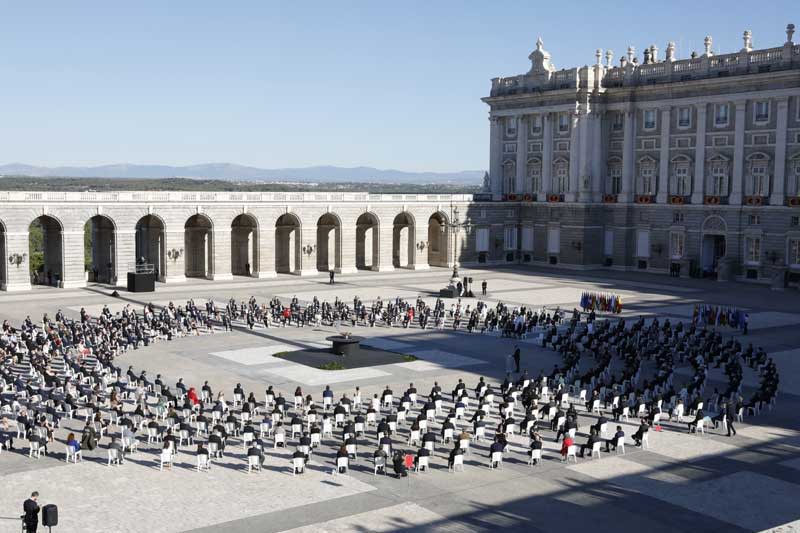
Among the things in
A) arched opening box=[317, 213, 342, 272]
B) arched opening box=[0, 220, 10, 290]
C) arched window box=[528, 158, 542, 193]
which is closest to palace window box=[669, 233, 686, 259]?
arched window box=[528, 158, 542, 193]

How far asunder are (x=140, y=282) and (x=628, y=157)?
44.6 metres

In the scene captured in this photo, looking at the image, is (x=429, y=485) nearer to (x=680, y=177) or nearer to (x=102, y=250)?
(x=102, y=250)

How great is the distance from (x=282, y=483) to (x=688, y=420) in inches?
572

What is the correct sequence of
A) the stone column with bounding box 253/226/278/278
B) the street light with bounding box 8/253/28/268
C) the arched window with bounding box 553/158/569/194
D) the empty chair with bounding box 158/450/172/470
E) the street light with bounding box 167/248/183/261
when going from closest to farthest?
the empty chair with bounding box 158/450/172/470, the street light with bounding box 8/253/28/268, the street light with bounding box 167/248/183/261, the stone column with bounding box 253/226/278/278, the arched window with bounding box 553/158/569/194

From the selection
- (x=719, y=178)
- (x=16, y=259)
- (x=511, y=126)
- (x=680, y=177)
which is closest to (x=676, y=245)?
(x=680, y=177)

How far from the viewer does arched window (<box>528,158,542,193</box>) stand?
8744 cm

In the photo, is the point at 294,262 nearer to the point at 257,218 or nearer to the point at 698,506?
the point at 257,218

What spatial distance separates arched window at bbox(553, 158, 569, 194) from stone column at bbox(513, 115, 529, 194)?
383cm

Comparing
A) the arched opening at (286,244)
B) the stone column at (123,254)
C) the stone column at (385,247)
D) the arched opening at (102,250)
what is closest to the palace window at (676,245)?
the stone column at (385,247)

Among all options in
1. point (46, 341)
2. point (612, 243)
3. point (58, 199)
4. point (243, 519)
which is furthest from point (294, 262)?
point (243, 519)

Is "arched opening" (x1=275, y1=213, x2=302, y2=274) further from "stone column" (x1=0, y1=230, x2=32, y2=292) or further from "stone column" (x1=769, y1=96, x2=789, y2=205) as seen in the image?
"stone column" (x1=769, y1=96, x2=789, y2=205)

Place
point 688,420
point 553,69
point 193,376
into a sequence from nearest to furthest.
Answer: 1. point 688,420
2. point 193,376
3. point 553,69

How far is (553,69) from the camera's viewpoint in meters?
86.6

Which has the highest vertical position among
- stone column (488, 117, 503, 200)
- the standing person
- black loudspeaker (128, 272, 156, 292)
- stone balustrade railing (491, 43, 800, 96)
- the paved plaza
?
stone balustrade railing (491, 43, 800, 96)
